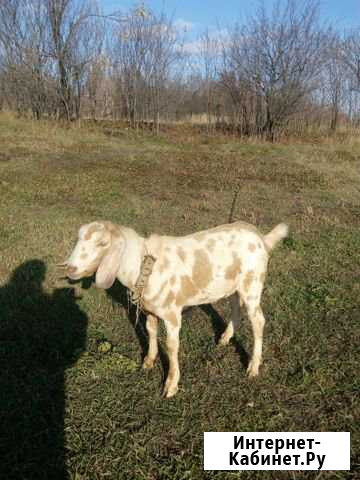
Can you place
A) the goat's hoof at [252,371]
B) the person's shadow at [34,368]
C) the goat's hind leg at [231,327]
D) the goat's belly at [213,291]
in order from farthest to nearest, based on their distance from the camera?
the goat's hind leg at [231,327] → the goat's hoof at [252,371] → the goat's belly at [213,291] → the person's shadow at [34,368]

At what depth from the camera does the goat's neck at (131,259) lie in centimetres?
336

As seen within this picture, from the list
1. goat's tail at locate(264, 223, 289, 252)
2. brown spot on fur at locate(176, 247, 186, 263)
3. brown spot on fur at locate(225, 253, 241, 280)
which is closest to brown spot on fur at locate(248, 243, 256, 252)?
brown spot on fur at locate(225, 253, 241, 280)

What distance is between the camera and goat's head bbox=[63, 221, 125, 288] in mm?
3143

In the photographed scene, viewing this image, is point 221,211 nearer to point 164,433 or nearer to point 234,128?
point 164,433

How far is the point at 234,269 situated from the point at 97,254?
1351 mm

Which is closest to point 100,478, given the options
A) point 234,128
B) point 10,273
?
point 10,273

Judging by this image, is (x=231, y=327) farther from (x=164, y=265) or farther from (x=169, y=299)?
(x=164, y=265)

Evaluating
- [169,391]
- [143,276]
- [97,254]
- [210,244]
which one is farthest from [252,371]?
[97,254]

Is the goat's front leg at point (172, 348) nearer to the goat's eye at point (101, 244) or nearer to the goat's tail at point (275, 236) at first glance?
the goat's eye at point (101, 244)

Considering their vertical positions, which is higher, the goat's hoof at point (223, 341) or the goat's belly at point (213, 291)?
the goat's belly at point (213, 291)

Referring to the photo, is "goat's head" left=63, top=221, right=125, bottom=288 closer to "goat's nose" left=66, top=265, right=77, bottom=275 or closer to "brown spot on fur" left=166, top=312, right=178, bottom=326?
"goat's nose" left=66, top=265, right=77, bottom=275

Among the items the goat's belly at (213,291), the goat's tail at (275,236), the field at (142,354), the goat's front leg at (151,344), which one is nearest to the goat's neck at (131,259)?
the goat's belly at (213,291)

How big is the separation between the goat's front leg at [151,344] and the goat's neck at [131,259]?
747 millimetres

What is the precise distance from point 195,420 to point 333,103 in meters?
28.4
